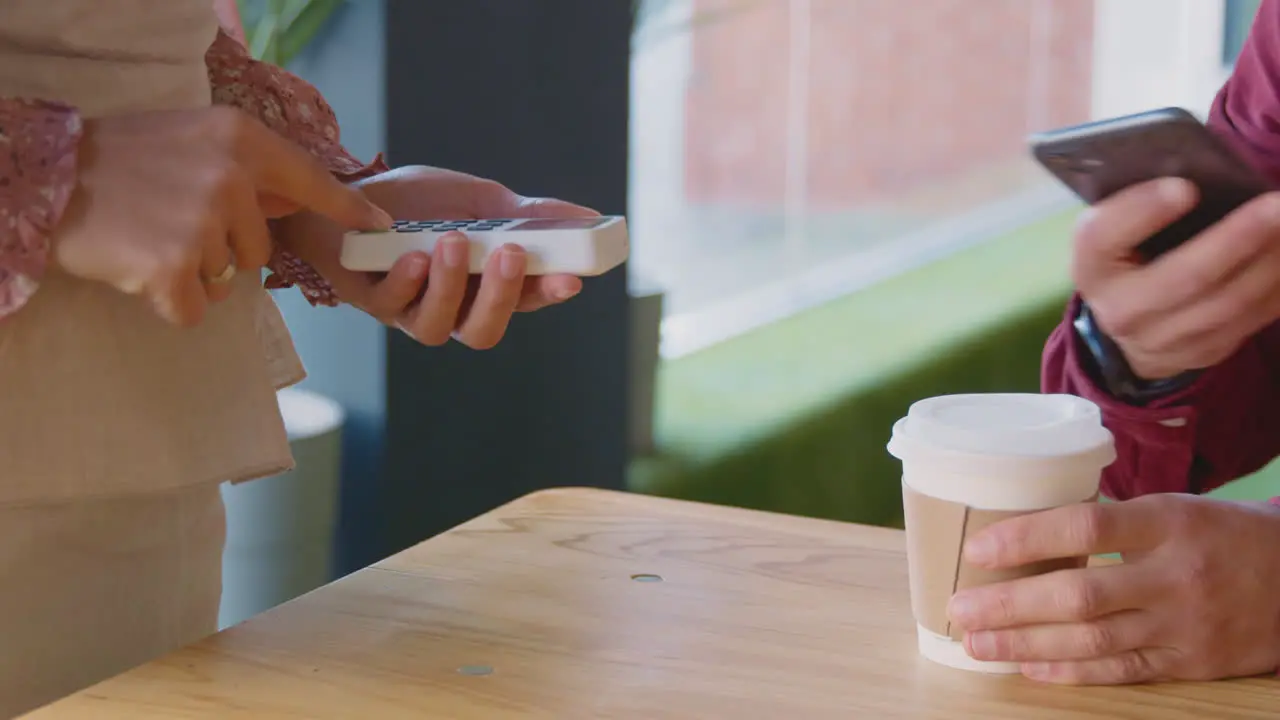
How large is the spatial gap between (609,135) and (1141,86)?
3.26 metres

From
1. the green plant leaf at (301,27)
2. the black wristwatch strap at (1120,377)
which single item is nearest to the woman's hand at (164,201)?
the black wristwatch strap at (1120,377)

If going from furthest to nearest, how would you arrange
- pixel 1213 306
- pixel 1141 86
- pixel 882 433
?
pixel 1141 86 → pixel 882 433 → pixel 1213 306

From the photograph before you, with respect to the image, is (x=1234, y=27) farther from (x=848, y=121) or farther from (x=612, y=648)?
(x=612, y=648)

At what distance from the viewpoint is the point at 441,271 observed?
824mm

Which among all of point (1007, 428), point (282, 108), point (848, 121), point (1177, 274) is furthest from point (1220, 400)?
point (848, 121)

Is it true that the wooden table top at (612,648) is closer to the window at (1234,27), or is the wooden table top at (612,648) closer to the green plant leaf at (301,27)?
the green plant leaf at (301,27)

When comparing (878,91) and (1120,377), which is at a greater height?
(878,91)

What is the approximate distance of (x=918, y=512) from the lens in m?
0.74

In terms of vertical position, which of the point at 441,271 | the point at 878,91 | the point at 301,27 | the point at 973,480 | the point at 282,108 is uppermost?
the point at 878,91

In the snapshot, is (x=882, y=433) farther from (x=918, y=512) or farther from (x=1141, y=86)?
(x=918, y=512)

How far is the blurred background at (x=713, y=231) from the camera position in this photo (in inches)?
69.1

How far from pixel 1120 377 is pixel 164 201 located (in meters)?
0.65

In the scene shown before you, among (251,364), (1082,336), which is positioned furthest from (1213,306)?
(251,364)

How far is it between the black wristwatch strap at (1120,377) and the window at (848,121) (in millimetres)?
1475
